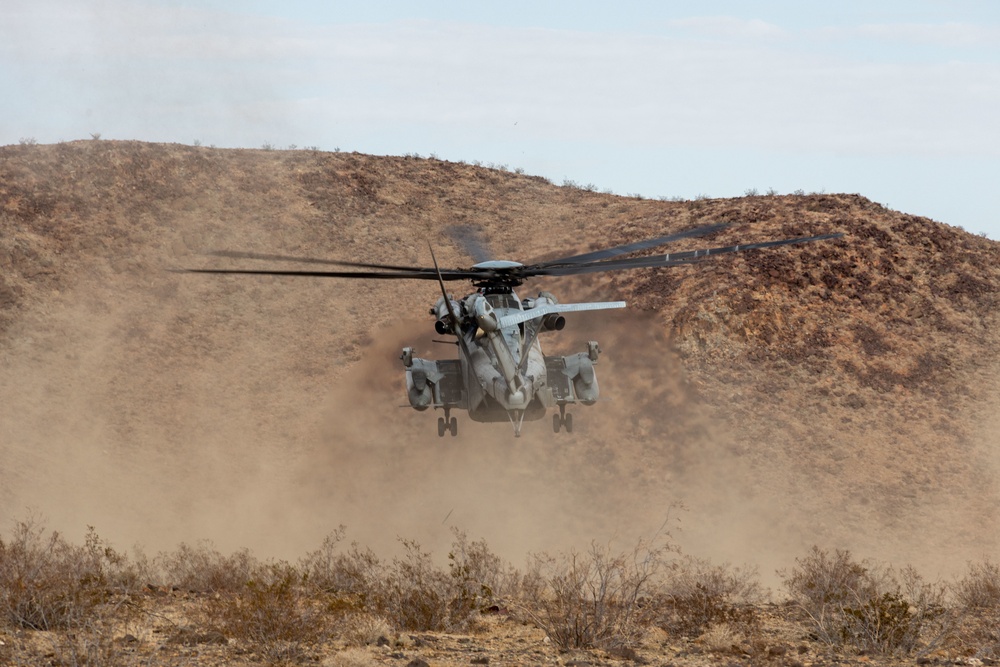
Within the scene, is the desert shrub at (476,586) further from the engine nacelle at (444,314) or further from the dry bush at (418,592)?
the engine nacelle at (444,314)

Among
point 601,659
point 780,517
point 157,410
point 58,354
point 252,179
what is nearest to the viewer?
point 601,659

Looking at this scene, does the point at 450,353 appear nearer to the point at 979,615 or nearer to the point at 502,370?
the point at 502,370

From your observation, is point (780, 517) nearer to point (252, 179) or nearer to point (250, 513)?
point (250, 513)

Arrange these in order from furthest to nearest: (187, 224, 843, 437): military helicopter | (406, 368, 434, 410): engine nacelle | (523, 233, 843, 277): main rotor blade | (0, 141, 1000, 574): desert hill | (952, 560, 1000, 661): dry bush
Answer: (0, 141, 1000, 574): desert hill < (406, 368, 434, 410): engine nacelle < (187, 224, 843, 437): military helicopter < (523, 233, 843, 277): main rotor blade < (952, 560, 1000, 661): dry bush

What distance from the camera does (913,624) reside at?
55.2 feet

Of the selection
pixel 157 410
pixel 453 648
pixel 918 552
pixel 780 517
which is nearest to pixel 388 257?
pixel 157 410

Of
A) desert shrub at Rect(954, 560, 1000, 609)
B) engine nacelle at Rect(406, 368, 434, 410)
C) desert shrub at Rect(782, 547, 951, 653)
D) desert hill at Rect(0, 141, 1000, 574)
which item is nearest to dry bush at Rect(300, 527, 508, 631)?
engine nacelle at Rect(406, 368, 434, 410)

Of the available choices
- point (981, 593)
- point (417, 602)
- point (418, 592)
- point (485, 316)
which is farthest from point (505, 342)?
point (981, 593)

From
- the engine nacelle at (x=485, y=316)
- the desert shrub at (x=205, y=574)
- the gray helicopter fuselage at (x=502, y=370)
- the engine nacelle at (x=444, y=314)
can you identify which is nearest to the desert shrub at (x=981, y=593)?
the gray helicopter fuselage at (x=502, y=370)

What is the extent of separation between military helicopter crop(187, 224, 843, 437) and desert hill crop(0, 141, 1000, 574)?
798cm

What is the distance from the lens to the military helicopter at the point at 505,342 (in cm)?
2128

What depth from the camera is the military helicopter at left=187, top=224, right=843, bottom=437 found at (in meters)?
21.3

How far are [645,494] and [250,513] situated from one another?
486 inches

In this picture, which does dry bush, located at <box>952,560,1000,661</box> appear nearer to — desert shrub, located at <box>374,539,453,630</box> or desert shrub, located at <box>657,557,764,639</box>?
desert shrub, located at <box>657,557,764,639</box>
